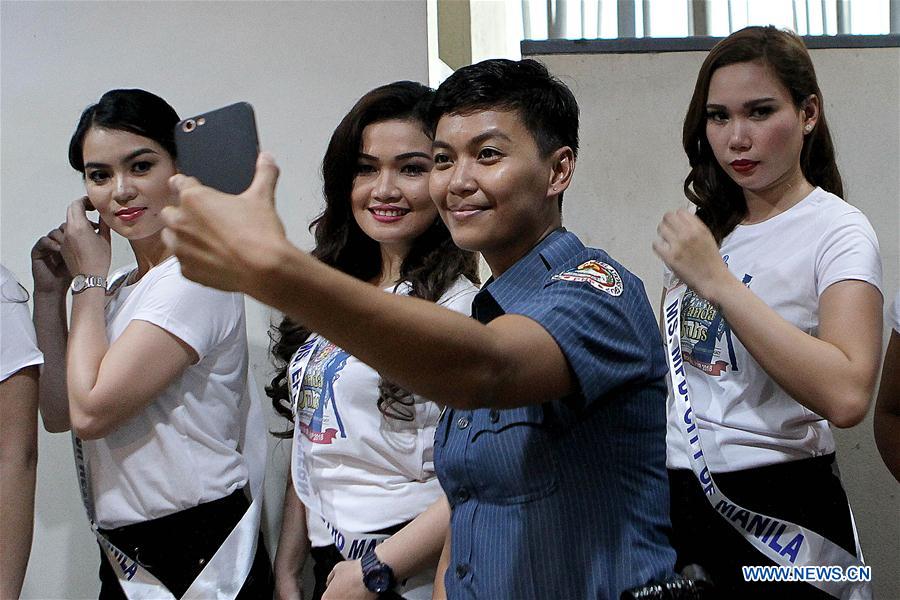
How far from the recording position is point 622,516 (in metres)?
1.17

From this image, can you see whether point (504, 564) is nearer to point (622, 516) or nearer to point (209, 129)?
point (622, 516)

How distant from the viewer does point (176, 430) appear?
194 cm

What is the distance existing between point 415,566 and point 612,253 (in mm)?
925

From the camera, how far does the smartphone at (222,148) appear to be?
0.95 m

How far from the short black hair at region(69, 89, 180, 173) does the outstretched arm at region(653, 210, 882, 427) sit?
107 cm

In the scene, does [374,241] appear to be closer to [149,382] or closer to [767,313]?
[149,382]

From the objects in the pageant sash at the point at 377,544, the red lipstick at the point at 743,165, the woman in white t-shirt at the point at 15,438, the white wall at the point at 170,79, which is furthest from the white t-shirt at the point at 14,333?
the red lipstick at the point at 743,165

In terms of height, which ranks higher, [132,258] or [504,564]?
[132,258]

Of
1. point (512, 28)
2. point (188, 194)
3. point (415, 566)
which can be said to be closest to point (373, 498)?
point (415, 566)

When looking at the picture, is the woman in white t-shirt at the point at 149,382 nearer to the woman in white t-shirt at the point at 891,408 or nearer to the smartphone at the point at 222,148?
the smartphone at the point at 222,148

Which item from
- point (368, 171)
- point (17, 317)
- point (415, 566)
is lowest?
point (415, 566)

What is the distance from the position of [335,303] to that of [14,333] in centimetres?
139

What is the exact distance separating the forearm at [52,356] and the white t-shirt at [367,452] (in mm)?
722

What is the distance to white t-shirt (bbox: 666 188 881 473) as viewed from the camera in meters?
1.65
